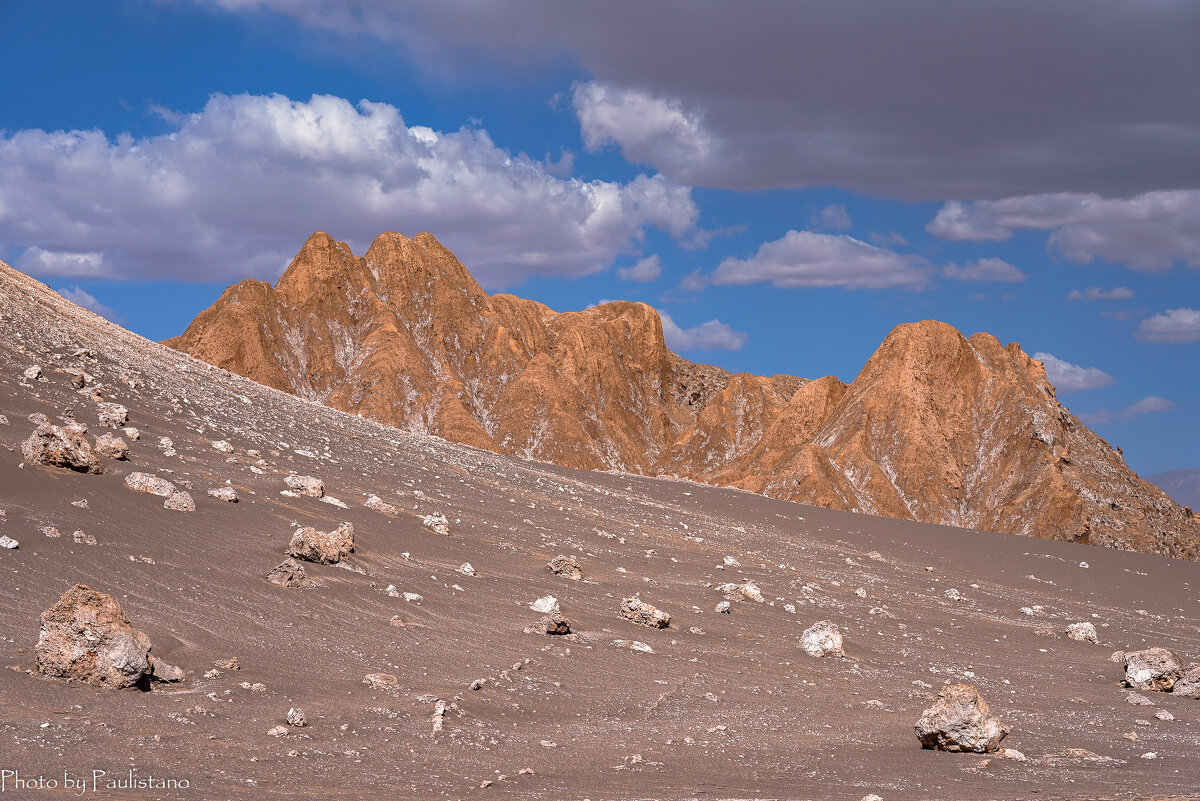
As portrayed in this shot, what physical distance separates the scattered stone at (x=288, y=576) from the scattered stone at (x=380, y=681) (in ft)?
7.66

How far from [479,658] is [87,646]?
160 inches

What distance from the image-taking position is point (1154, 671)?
41.8ft

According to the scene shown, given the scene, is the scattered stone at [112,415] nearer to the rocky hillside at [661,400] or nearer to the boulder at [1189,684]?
the boulder at [1189,684]

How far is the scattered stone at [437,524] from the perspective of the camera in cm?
1563

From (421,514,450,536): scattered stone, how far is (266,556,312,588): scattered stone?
490 centimetres

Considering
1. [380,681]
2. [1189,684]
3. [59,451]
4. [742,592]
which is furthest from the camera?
[742,592]

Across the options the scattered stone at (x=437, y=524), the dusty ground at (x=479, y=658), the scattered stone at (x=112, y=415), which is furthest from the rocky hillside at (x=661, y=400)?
the scattered stone at (x=112, y=415)

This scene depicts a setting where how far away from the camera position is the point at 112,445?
13148mm

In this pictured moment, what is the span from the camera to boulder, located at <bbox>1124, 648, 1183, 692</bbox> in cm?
1267

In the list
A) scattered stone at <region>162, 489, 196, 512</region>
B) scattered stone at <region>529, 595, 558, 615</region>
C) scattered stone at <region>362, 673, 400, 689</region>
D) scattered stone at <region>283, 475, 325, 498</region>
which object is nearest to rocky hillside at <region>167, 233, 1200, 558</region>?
scattered stone at <region>283, 475, 325, 498</region>

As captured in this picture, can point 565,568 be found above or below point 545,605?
above

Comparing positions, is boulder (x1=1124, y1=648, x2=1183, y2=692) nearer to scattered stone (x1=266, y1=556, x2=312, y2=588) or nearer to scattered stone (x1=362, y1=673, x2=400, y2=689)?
scattered stone (x1=362, y1=673, x2=400, y2=689)

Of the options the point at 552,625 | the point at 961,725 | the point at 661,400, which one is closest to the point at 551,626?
the point at 552,625

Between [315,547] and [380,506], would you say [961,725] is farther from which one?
[380,506]
